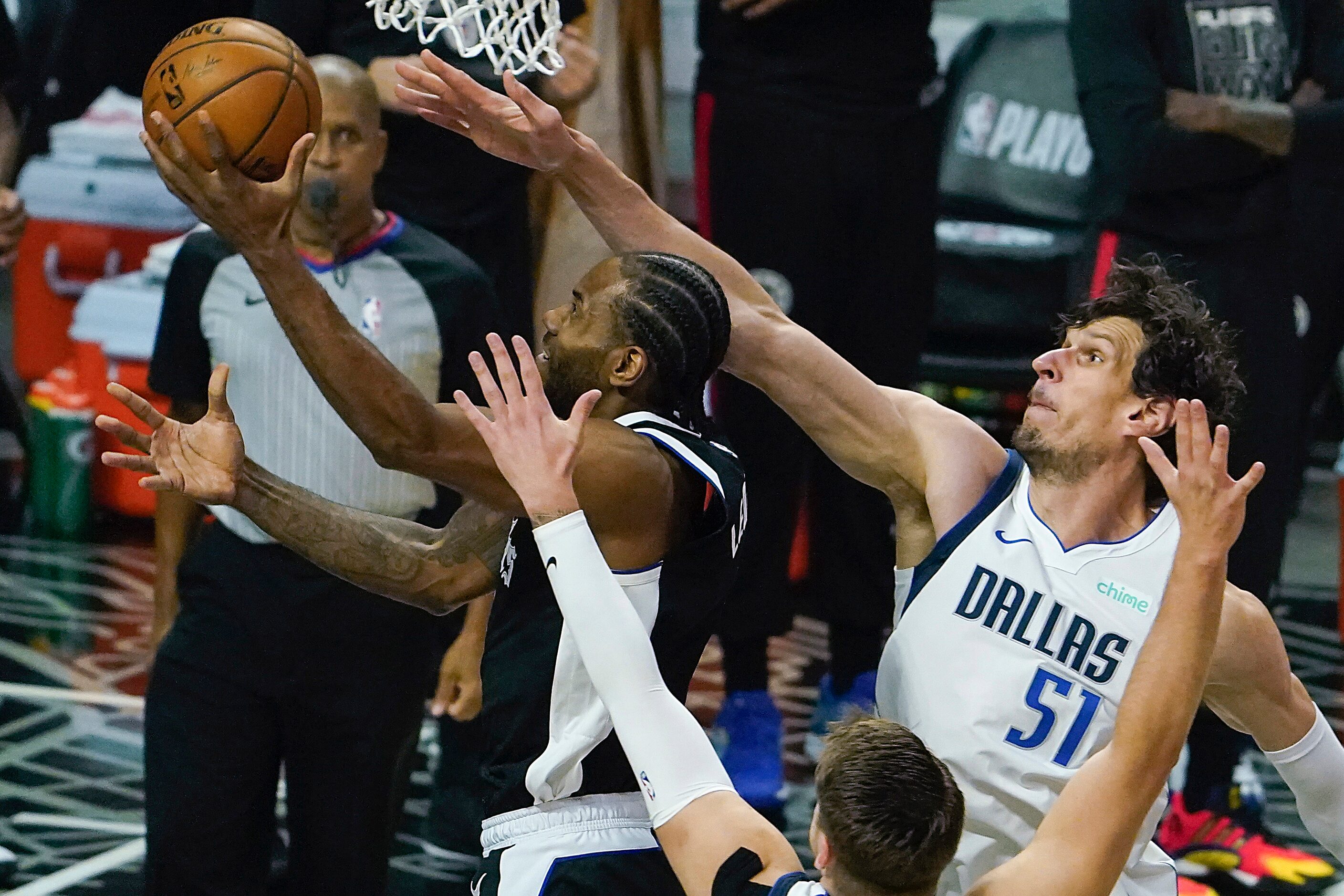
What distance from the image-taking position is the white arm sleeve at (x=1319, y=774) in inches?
127

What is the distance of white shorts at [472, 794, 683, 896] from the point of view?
294 centimetres

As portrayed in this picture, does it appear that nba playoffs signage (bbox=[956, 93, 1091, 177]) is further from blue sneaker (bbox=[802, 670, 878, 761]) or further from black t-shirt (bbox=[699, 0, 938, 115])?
blue sneaker (bbox=[802, 670, 878, 761])

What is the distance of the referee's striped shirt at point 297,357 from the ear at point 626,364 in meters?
1.13

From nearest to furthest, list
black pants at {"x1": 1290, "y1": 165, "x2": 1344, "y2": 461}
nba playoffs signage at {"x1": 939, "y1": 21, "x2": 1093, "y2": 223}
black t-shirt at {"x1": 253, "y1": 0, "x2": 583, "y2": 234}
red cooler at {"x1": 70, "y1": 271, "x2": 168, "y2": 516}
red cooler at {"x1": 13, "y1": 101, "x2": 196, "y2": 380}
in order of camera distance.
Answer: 1. black t-shirt at {"x1": 253, "y1": 0, "x2": 583, "y2": 234}
2. black pants at {"x1": 1290, "y1": 165, "x2": 1344, "y2": 461}
3. red cooler at {"x1": 70, "y1": 271, "x2": 168, "y2": 516}
4. nba playoffs signage at {"x1": 939, "y1": 21, "x2": 1093, "y2": 223}
5. red cooler at {"x1": 13, "y1": 101, "x2": 196, "y2": 380}

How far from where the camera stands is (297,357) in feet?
13.3

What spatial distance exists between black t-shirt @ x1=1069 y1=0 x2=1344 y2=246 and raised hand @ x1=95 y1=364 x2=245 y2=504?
2.95 m

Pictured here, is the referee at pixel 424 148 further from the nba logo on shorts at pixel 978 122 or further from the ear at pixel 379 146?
the nba logo on shorts at pixel 978 122

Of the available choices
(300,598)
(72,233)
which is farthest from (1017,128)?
(300,598)

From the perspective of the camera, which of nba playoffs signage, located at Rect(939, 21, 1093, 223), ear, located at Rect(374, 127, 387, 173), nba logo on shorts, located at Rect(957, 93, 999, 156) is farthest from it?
nba logo on shorts, located at Rect(957, 93, 999, 156)

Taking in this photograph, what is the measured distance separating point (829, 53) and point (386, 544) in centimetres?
259

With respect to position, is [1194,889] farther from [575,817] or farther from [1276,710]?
[575,817]

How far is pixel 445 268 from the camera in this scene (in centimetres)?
431

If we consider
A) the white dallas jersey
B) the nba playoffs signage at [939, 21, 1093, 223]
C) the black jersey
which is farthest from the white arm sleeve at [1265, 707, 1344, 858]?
the nba playoffs signage at [939, 21, 1093, 223]

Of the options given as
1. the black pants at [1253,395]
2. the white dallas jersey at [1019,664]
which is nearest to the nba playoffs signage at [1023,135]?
the black pants at [1253,395]
